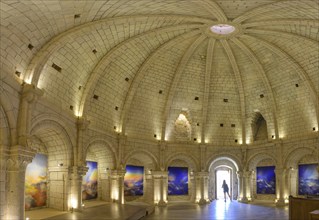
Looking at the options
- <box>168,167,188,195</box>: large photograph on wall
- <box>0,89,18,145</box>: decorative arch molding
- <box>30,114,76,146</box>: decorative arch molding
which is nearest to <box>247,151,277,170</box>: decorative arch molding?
<box>168,167,188,195</box>: large photograph on wall

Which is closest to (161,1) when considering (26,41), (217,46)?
(26,41)

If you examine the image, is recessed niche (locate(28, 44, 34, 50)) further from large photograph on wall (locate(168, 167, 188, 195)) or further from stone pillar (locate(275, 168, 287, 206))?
stone pillar (locate(275, 168, 287, 206))

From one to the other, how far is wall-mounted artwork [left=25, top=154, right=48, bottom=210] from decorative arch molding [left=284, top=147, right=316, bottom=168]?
52.9 feet

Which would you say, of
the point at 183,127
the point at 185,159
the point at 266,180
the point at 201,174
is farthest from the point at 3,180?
the point at 266,180

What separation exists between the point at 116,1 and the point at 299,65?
13.2 meters

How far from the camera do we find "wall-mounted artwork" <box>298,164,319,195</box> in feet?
78.0

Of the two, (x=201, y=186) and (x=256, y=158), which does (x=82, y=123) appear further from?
(x=256, y=158)

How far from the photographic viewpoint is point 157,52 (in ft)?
71.9

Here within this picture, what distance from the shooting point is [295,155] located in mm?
24469

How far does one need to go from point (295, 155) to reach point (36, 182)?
17.1 meters

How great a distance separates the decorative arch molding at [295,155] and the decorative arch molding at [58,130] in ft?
49.2

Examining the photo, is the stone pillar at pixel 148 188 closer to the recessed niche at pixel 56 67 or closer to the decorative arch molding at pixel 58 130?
the decorative arch molding at pixel 58 130

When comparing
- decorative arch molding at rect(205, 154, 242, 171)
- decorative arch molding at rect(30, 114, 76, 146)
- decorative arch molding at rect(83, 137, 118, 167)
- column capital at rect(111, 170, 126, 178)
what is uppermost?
decorative arch molding at rect(30, 114, 76, 146)

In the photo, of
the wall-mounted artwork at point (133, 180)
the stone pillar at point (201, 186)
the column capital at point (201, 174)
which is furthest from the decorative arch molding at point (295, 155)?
the wall-mounted artwork at point (133, 180)
